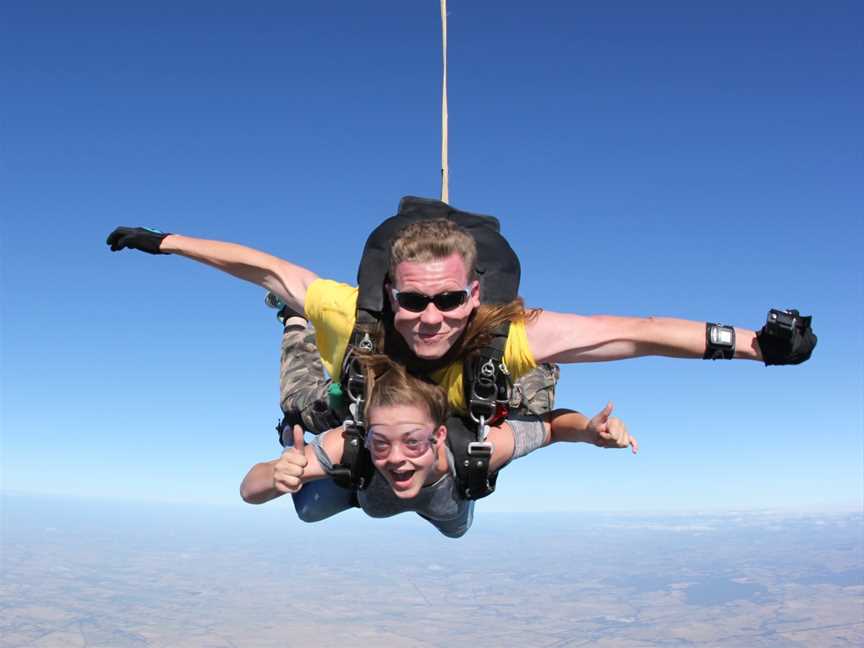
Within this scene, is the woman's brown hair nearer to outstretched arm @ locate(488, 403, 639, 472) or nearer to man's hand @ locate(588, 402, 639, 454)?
outstretched arm @ locate(488, 403, 639, 472)

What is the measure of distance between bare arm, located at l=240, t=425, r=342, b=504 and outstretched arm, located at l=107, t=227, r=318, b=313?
815mm

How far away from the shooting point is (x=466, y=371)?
4188 millimetres

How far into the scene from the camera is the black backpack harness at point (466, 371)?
414 centimetres

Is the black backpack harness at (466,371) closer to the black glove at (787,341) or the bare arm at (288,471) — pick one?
the bare arm at (288,471)

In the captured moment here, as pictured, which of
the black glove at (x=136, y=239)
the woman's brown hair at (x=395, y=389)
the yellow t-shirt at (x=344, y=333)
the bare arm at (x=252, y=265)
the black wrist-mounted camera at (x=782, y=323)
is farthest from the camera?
the black glove at (x=136, y=239)

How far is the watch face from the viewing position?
157 inches

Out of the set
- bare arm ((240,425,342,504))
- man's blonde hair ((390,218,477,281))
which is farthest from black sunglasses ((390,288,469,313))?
bare arm ((240,425,342,504))

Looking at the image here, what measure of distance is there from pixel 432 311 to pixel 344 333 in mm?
597

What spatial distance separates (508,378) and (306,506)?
187cm

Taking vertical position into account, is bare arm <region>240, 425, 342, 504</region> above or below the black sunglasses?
below

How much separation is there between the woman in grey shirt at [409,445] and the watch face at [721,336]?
638 mm

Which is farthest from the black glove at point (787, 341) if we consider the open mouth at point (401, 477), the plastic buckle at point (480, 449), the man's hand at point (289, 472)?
the man's hand at point (289, 472)

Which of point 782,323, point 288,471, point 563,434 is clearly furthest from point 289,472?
point 782,323

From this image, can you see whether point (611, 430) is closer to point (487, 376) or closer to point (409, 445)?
point (487, 376)
